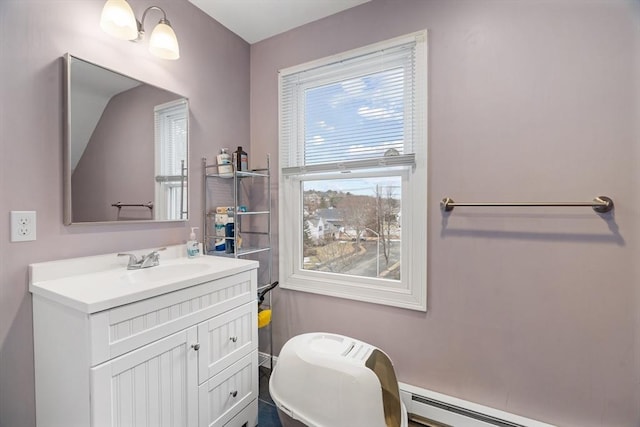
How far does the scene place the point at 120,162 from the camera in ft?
4.68

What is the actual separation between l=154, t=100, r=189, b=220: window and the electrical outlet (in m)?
0.50

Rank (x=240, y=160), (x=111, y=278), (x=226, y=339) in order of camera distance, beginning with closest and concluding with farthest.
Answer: (x=111, y=278) → (x=226, y=339) → (x=240, y=160)

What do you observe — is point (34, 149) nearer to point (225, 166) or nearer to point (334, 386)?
point (225, 166)

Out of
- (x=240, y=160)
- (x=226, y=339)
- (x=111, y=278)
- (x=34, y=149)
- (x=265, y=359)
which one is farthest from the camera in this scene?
(x=265, y=359)

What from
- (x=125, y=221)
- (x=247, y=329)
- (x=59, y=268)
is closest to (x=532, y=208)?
(x=247, y=329)

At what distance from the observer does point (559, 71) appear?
1303 millimetres

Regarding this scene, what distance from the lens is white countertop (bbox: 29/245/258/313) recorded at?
0.96m

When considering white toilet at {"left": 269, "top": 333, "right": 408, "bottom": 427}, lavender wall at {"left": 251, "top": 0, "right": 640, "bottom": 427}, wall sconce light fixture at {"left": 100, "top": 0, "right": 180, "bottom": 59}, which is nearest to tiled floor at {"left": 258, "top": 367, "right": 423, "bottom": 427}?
white toilet at {"left": 269, "top": 333, "right": 408, "bottom": 427}

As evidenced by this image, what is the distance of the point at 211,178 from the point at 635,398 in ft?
7.94

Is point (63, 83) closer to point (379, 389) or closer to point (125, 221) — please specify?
point (125, 221)

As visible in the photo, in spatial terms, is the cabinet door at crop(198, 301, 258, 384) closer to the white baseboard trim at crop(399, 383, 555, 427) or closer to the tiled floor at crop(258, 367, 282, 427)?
the tiled floor at crop(258, 367, 282, 427)

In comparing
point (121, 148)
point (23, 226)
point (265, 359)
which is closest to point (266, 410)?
point (265, 359)

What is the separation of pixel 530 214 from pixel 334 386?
1213mm

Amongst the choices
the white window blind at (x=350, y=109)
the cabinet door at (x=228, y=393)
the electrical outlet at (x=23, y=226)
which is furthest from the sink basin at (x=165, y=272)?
the white window blind at (x=350, y=109)
